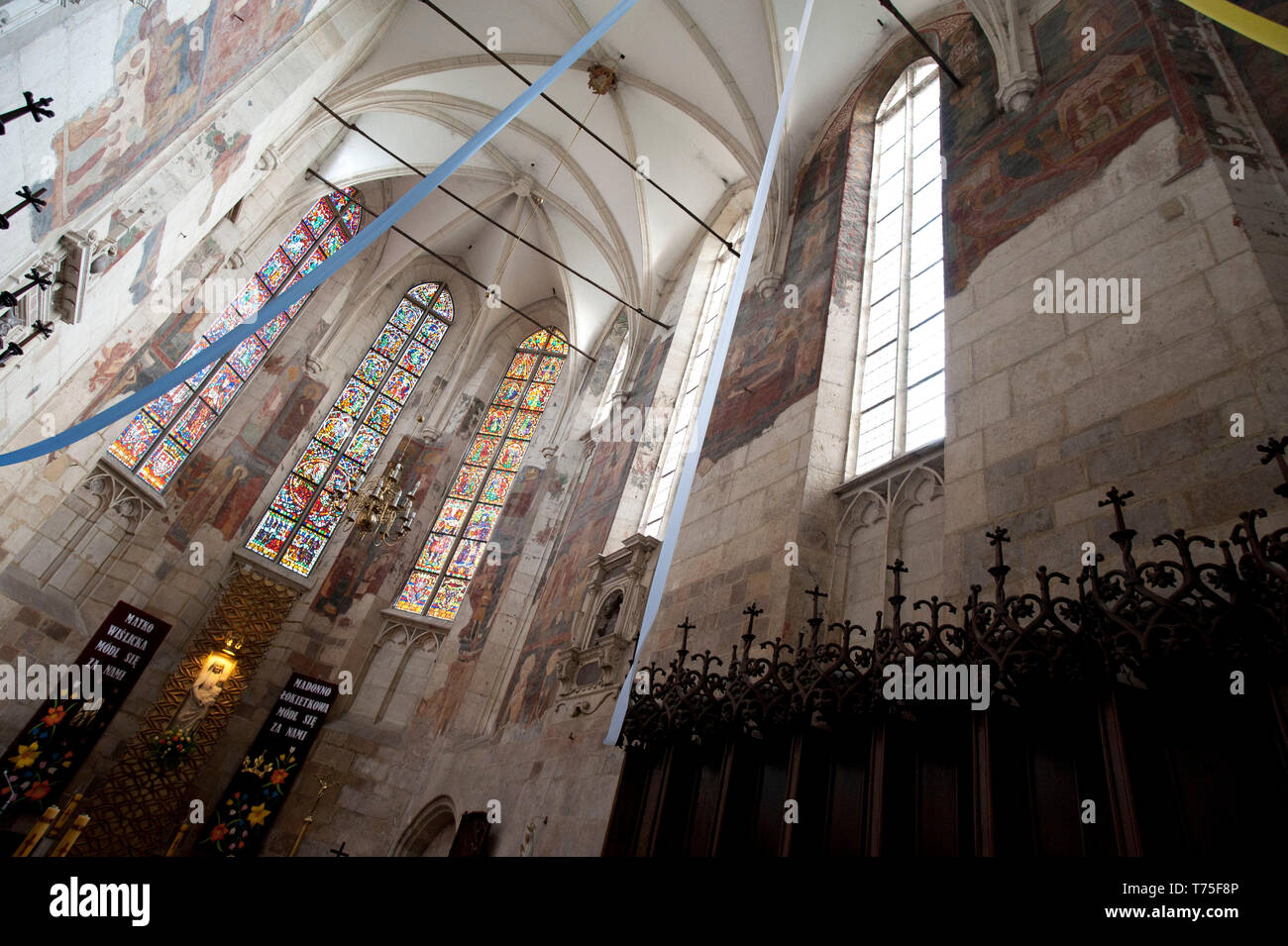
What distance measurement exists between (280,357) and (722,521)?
1068 centimetres

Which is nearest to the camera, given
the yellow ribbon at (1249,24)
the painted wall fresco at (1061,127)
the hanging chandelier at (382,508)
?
the yellow ribbon at (1249,24)

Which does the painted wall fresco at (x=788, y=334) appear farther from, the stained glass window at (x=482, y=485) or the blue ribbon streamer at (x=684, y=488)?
the stained glass window at (x=482, y=485)

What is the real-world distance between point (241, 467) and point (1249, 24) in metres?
13.9

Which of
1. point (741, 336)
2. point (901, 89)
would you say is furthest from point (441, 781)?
point (901, 89)

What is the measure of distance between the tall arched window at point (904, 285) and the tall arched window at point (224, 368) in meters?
8.50

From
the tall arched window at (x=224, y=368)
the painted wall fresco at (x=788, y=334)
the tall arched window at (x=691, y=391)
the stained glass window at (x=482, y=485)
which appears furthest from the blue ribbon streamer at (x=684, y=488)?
the stained glass window at (x=482, y=485)

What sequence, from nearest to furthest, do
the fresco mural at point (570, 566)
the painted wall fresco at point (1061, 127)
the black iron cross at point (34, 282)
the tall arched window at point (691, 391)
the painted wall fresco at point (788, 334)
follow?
the painted wall fresco at point (1061, 127) < the black iron cross at point (34, 282) < the painted wall fresco at point (788, 334) < the fresco mural at point (570, 566) < the tall arched window at point (691, 391)

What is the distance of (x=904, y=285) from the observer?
729 cm

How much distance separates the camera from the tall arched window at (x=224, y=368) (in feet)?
36.9

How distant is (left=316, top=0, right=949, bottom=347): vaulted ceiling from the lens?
1041 centimetres

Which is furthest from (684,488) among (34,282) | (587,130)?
(587,130)

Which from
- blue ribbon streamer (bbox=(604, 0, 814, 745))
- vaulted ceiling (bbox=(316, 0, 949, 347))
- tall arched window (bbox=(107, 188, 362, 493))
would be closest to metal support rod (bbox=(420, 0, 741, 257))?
vaulted ceiling (bbox=(316, 0, 949, 347))

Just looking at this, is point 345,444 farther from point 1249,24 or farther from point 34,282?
point 1249,24

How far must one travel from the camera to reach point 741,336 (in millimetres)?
9125
